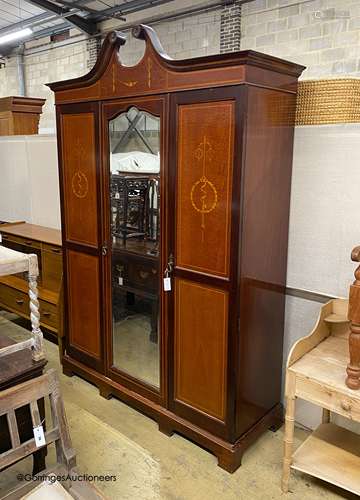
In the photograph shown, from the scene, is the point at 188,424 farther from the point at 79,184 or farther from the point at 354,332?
the point at 79,184

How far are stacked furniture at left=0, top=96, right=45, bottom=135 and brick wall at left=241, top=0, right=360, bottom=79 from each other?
2.89m

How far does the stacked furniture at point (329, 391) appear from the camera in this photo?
6.14ft

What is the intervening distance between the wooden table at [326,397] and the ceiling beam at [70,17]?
19.7 ft

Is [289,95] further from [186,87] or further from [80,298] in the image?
[80,298]

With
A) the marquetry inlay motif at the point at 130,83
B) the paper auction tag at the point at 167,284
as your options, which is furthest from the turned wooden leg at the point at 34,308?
the marquetry inlay motif at the point at 130,83

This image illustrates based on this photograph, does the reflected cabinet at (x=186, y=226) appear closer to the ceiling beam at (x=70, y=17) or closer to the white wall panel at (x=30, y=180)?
the white wall panel at (x=30, y=180)

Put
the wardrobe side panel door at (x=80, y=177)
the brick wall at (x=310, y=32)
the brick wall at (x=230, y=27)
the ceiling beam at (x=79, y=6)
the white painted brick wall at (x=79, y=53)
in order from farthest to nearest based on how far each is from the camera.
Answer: the ceiling beam at (x=79, y=6)
the white painted brick wall at (x=79, y=53)
the brick wall at (x=230, y=27)
the brick wall at (x=310, y=32)
the wardrobe side panel door at (x=80, y=177)

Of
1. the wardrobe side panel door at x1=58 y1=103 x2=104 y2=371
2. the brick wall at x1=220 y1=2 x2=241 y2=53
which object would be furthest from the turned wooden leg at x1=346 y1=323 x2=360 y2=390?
the brick wall at x1=220 y1=2 x2=241 y2=53

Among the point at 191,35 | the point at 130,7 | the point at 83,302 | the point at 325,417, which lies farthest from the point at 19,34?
the point at 325,417

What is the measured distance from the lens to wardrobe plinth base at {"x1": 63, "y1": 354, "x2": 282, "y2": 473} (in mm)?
2346

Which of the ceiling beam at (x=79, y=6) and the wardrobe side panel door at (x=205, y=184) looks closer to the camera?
the wardrobe side panel door at (x=205, y=184)

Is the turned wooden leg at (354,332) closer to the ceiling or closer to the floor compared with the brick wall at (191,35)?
closer to the floor

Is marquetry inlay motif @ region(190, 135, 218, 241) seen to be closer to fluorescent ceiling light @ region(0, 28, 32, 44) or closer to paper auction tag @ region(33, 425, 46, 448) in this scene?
paper auction tag @ region(33, 425, 46, 448)

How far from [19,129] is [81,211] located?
7.62ft
